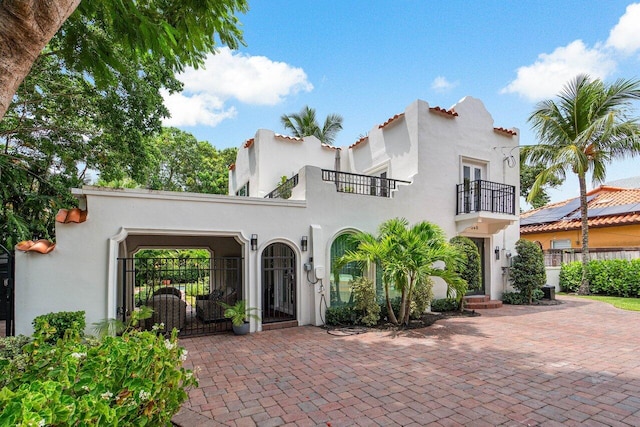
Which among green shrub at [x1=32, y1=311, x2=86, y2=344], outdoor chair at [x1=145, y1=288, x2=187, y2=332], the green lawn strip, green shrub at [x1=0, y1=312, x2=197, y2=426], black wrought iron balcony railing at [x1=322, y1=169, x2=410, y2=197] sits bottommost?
the green lawn strip

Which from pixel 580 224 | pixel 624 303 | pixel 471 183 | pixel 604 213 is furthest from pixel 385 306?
pixel 604 213

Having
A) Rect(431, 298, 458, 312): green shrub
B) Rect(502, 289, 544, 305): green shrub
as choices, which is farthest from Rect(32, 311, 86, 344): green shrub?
Rect(502, 289, 544, 305): green shrub

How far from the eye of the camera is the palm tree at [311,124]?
75.4ft

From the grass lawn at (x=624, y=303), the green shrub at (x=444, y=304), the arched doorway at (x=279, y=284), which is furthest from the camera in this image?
the grass lawn at (x=624, y=303)

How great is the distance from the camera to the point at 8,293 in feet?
23.1

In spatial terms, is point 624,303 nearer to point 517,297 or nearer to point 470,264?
point 517,297

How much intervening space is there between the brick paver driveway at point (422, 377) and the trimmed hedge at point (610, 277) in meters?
7.73

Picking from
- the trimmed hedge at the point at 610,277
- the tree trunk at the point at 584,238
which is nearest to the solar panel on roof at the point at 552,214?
the trimmed hedge at the point at 610,277

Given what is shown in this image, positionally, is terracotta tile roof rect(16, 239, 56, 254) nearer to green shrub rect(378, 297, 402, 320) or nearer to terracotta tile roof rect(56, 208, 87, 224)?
terracotta tile roof rect(56, 208, 87, 224)

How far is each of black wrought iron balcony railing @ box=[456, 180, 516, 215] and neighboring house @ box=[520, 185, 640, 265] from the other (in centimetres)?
766

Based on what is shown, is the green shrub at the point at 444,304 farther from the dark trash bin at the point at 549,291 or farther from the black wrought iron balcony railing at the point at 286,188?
the black wrought iron balcony railing at the point at 286,188

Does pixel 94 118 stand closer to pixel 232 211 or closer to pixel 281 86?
pixel 232 211

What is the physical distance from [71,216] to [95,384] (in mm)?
6343

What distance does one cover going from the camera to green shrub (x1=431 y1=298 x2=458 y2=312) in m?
11.6
